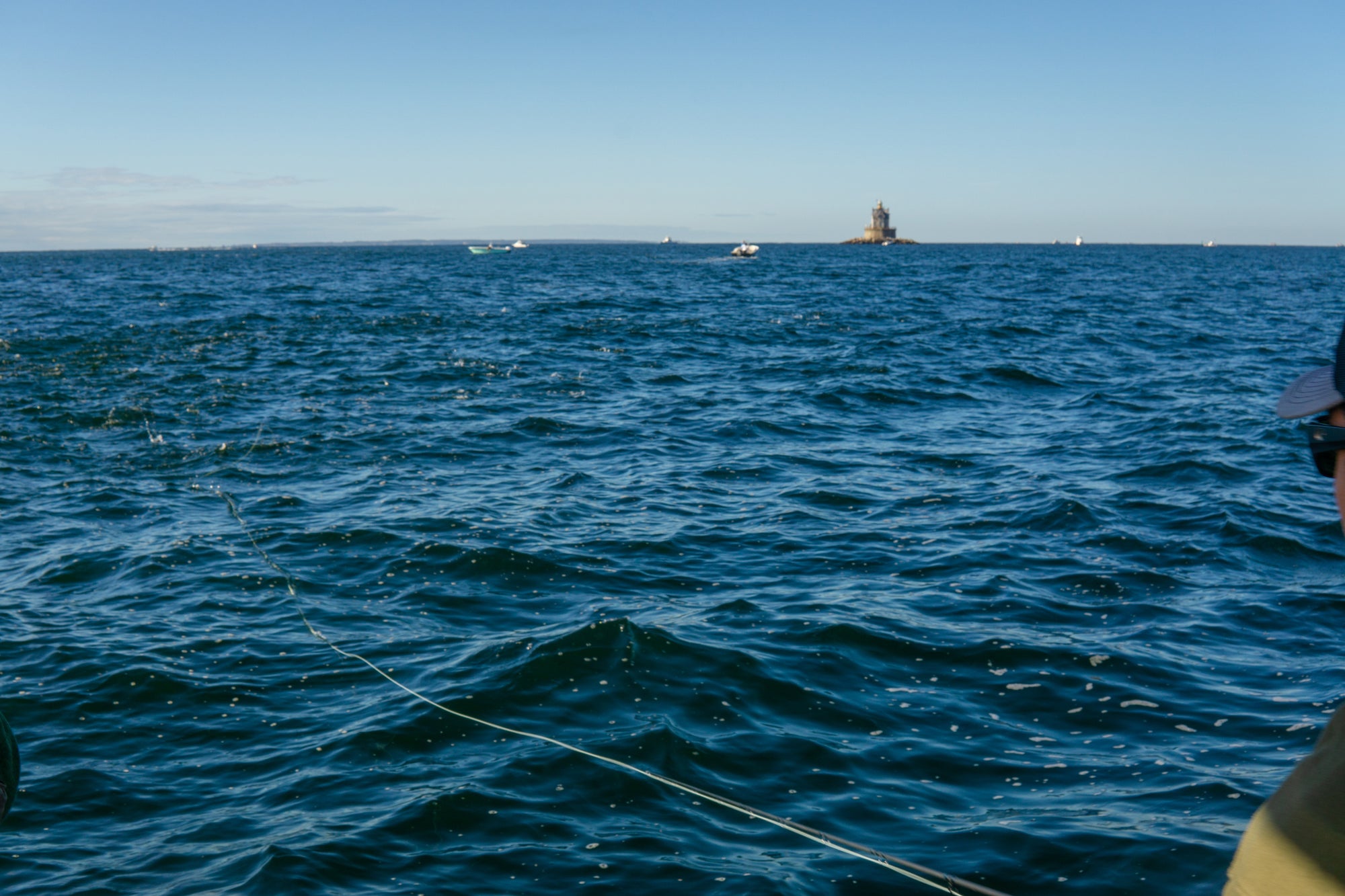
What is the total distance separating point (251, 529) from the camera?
36.5 feet

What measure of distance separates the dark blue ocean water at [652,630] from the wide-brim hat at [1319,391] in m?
4.05

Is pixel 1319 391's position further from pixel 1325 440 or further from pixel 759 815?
pixel 759 815

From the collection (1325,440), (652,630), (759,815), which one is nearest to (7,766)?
(1325,440)

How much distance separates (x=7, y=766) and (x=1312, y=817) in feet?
8.71

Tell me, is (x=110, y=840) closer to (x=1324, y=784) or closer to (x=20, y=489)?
(x=1324, y=784)

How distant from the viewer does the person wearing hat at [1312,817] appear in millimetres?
1385

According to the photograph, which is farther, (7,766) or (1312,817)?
(7,766)

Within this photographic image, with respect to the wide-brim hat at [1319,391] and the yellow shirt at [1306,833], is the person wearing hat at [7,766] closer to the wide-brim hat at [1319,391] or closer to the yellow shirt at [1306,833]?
the yellow shirt at [1306,833]

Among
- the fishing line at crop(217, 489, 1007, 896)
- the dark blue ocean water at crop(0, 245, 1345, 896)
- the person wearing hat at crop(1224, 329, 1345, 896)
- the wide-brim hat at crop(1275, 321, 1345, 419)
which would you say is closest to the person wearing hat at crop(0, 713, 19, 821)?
the person wearing hat at crop(1224, 329, 1345, 896)

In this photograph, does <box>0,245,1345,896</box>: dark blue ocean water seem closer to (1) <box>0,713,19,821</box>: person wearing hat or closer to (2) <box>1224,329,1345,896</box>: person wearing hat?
(1) <box>0,713,19,821</box>: person wearing hat

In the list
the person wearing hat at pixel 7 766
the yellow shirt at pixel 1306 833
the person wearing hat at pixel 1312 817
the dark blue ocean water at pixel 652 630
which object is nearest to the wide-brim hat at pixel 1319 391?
the person wearing hat at pixel 1312 817

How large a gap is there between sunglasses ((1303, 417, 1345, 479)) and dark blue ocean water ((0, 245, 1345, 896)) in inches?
157

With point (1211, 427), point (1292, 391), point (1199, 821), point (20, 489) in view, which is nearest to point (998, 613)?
point (1199, 821)

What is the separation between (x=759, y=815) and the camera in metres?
5.66
